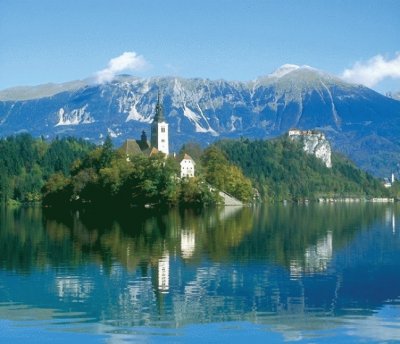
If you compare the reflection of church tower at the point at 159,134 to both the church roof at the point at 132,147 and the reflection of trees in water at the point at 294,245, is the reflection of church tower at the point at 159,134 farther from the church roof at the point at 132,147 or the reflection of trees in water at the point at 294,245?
the reflection of trees in water at the point at 294,245

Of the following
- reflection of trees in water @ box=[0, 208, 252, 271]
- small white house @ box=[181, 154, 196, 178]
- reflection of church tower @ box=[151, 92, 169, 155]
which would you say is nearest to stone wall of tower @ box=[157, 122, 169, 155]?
reflection of church tower @ box=[151, 92, 169, 155]

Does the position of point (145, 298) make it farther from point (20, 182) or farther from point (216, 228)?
point (20, 182)

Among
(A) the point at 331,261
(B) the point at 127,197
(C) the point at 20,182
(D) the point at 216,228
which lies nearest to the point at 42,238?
(D) the point at 216,228

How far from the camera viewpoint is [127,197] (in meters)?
122

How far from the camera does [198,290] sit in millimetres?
31562

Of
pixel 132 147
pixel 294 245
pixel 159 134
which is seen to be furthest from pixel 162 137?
pixel 294 245

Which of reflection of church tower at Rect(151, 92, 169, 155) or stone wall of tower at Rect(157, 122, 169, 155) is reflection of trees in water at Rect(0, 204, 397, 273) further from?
stone wall of tower at Rect(157, 122, 169, 155)

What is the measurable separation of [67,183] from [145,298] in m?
107

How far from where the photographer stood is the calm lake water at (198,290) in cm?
2448

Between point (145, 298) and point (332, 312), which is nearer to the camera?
point (332, 312)

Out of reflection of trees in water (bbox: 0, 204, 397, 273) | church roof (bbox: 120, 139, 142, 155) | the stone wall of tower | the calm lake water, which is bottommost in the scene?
the calm lake water

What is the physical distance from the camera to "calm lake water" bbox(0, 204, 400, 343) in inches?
964

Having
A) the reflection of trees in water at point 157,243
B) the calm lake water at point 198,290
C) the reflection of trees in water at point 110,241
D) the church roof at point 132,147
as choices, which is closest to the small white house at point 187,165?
the church roof at point 132,147

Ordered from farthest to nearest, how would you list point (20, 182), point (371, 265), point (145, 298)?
point (20, 182), point (371, 265), point (145, 298)
